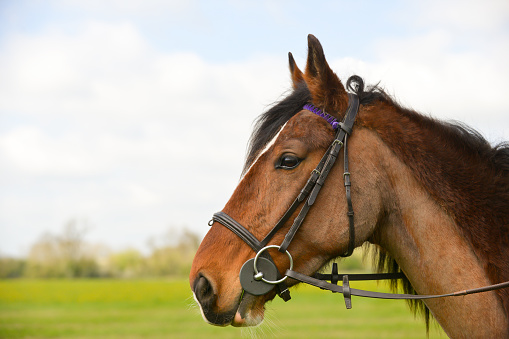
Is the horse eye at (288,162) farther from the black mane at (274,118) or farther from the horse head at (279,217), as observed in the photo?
the black mane at (274,118)

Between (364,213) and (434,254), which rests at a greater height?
(364,213)

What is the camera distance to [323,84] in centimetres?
356

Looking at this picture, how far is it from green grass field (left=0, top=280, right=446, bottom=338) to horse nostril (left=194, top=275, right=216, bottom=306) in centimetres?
35

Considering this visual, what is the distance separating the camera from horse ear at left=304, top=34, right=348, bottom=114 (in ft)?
11.5

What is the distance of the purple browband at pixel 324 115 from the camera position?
344 centimetres

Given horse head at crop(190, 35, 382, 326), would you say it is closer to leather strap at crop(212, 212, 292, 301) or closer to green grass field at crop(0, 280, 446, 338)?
leather strap at crop(212, 212, 292, 301)

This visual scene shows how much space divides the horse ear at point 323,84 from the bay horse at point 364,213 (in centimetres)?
1

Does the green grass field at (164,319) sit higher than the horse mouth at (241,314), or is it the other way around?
the horse mouth at (241,314)

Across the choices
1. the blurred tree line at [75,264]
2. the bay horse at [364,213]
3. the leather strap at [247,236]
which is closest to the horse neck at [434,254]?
the bay horse at [364,213]

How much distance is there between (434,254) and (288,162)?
1.24 m

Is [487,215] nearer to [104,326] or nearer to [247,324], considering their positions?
[247,324]

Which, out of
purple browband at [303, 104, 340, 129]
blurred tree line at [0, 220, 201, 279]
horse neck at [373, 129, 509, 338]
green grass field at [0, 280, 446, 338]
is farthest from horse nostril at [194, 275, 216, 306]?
blurred tree line at [0, 220, 201, 279]

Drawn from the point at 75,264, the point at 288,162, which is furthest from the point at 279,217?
the point at 75,264

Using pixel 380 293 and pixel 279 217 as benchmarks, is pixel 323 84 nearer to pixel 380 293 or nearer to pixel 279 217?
pixel 279 217
